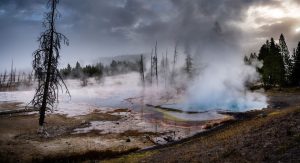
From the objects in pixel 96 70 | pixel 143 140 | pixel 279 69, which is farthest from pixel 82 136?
pixel 96 70

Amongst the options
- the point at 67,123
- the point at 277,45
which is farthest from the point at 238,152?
the point at 277,45

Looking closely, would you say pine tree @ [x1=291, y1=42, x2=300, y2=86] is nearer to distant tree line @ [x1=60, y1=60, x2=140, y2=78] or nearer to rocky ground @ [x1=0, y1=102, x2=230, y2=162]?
rocky ground @ [x1=0, y1=102, x2=230, y2=162]

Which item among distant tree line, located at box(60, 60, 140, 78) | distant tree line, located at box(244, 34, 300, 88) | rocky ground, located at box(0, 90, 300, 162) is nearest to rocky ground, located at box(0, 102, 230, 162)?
rocky ground, located at box(0, 90, 300, 162)

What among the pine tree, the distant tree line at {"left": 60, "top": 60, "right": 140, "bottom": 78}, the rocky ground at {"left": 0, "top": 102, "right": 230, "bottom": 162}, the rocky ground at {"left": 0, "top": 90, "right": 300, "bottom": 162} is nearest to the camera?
the rocky ground at {"left": 0, "top": 90, "right": 300, "bottom": 162}

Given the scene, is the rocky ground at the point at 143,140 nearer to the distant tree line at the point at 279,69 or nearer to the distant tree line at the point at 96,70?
the distant tree line at the point at 279,69

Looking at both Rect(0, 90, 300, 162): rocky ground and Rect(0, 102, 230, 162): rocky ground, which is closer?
Rect(0, 90, 300, 162): rocky ground

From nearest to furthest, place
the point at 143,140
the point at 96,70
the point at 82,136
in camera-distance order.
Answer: the point at 143,140, the point at 82,136, the point at 96,70

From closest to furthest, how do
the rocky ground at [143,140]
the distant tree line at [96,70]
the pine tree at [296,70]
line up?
the rocky ground at [143,140] → the pine tree at [296,70] → the distant tree line at [96,70]

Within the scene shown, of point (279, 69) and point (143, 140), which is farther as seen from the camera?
point (279, 69)

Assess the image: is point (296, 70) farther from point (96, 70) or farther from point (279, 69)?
point (96, 70)

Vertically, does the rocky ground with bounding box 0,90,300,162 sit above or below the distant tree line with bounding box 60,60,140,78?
below

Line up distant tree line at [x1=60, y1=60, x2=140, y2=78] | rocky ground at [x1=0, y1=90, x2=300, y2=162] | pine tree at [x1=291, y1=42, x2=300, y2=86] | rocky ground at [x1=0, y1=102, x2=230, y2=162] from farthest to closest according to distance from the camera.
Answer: distant tree line at [x1=60, y1=60, x2=140, y2=78] < pine tree at [x1=291, y1=42, x2=300, y2=86] < rocky ground at [x1=0, y1=102, x2=230, y2=162] < rocky ground at [x1=0, y1=90, x2=300, y2=162]

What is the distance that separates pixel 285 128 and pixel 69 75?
487ft

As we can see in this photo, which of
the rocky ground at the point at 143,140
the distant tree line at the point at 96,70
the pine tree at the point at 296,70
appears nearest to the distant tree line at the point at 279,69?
the pine tree at the point at 296,70
